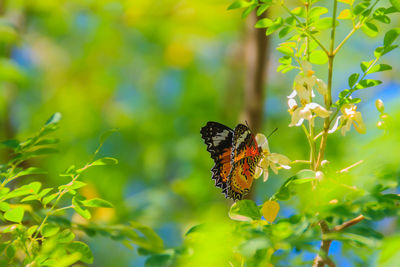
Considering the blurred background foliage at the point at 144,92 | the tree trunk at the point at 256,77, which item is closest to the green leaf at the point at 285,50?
the tree trunk at the point at 256,77

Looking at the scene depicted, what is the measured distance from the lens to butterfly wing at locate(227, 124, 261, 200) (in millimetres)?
757

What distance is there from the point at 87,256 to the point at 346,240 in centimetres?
37

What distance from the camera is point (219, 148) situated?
2.82ft

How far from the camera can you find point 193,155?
2.25 meters

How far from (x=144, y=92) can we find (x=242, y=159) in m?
2.11

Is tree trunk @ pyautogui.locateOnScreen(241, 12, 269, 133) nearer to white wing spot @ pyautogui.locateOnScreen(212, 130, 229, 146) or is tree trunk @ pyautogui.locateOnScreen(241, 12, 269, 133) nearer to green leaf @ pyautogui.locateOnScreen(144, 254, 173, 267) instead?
white wing spot @ pyautogui.locateOnScreen(212, 130, 229, 146)

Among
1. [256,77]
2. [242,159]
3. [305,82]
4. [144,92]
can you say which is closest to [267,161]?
[242,159]

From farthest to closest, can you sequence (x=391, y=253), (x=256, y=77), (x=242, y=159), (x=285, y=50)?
(x=256, y=77) < (x=242, y=159) < (x=285, y=50) < (x=391, y=253)

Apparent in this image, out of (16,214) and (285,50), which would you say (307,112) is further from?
(16,214)

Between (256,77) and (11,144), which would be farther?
(256,77)

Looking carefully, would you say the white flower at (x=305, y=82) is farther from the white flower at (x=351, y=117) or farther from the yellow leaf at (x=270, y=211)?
the yellow leaf at (x=270, y=211)

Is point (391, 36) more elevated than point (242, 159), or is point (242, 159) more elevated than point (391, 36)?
point (391, 36)

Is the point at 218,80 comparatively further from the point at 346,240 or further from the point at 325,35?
the point at 346,240

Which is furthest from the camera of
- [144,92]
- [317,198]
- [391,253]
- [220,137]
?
[144,92]
